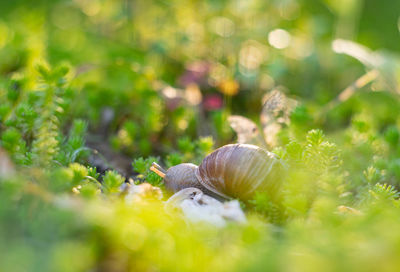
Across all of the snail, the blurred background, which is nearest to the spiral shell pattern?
the snail

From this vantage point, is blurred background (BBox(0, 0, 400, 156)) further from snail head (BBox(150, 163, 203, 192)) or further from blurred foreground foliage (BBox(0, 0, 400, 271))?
snail head (BBox(150, 163, 203, 192))

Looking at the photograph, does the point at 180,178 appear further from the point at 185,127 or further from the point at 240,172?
the point at 185,127

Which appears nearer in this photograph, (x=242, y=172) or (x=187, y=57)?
(x=242, y=172)

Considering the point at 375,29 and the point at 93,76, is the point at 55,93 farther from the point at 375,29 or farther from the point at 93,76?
the point at 375,29

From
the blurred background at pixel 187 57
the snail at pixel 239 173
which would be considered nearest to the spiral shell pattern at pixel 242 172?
the snail at pixel 239 173

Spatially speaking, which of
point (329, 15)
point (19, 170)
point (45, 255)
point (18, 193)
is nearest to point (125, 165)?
point (19, 170)

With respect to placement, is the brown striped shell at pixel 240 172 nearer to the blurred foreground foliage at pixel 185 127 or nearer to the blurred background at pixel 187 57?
the blurred foreground foliage at pixel 185 127

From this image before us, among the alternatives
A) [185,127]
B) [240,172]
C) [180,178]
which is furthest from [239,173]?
[185,127]
